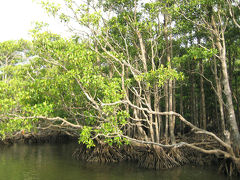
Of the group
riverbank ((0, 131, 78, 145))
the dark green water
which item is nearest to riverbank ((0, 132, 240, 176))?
the dark green water

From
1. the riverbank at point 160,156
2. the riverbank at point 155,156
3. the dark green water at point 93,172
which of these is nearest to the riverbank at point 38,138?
the riverbank at point 155,156

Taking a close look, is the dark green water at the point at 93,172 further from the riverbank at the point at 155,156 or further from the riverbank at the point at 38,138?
the riverbank at the point at 38,138

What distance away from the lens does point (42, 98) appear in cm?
1238

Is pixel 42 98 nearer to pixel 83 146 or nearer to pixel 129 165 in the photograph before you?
pixel 83 146

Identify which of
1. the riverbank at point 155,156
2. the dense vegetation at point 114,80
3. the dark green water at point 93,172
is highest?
the dense vegetation at point 114,80

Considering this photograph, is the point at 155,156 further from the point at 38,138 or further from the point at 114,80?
the point at 38,138

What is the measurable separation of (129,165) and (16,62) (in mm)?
23188

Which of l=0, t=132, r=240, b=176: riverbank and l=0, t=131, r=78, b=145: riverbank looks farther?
l=0, t=131, r=78, b=145: riverbank

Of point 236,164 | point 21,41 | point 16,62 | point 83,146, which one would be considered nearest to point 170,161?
point 236,164

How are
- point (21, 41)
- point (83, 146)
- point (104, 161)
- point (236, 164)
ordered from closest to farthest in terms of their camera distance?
point (236, 164), point (104, 161), point (83, 146), point (21, 41)

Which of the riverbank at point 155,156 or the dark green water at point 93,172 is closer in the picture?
the dark green water at point 93,172

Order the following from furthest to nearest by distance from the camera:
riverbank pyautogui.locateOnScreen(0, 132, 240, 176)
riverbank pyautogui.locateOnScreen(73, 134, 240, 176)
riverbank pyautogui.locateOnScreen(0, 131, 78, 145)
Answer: riverbank pyautogui.locateOnScreen(0, 131, 78, 145)
riverbank pyautogui.locateOnScreen(0, 132, 240, 176)
riverbank pyautogui.locateOnScreen(73, 134, 240, 176)

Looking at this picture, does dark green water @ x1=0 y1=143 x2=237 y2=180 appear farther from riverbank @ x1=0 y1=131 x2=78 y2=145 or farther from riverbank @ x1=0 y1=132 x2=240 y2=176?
riverbank @ x1=0 y1=131 x2=78 y2=145

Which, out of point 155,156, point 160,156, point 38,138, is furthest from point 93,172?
point 38,138
